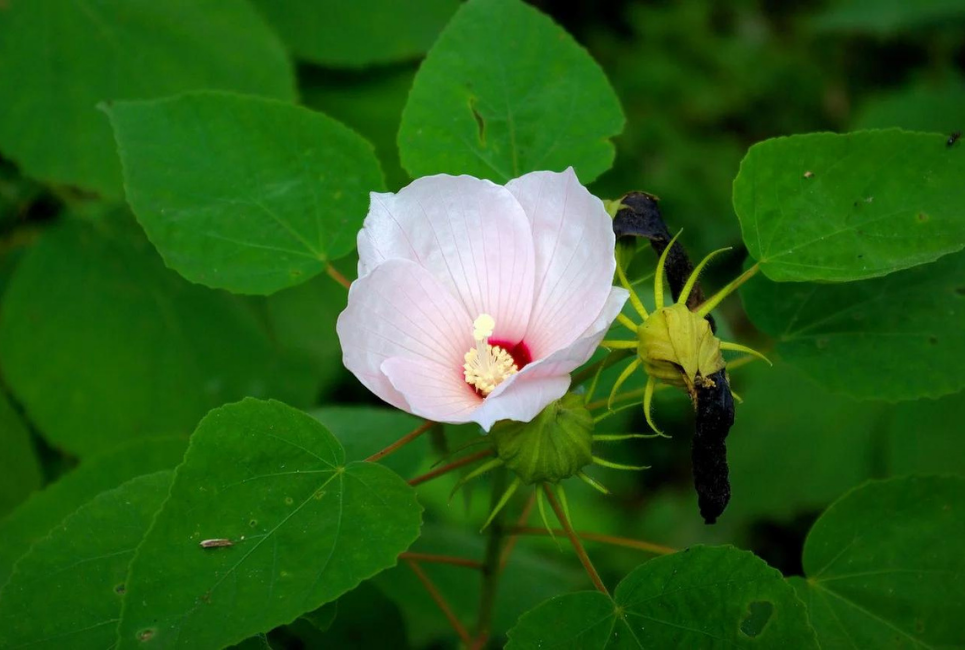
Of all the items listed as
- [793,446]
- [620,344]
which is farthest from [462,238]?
[793,446]

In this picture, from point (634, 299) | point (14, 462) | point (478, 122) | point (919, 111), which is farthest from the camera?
point (919, 111)

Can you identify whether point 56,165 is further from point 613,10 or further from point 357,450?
point 613,10

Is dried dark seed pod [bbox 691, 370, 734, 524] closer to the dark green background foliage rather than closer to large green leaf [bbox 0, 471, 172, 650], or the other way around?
the dark green background foliage

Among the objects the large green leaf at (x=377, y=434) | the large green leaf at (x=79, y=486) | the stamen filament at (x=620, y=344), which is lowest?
the large green leaf at (x=377, y=434)

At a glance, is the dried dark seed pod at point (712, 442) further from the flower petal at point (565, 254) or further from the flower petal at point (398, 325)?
Result: the flower petal at point (398, 325)

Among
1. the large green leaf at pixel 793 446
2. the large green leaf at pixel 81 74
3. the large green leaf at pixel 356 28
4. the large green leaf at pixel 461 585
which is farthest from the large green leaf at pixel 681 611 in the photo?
the large green leaf at pixel 356 28

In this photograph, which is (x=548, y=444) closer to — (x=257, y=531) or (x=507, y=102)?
(x=257, y=531)
